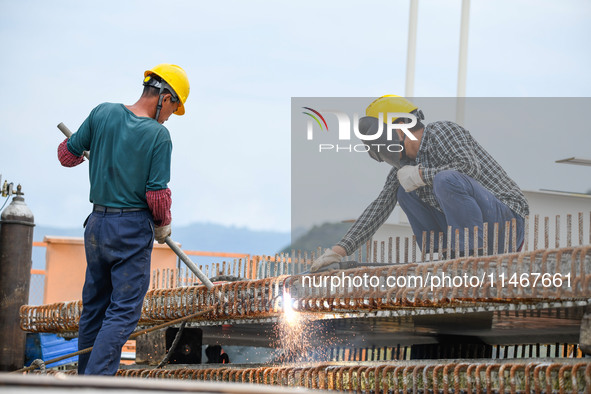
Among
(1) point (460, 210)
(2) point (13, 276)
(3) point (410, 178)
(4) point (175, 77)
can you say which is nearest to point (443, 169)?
(3) point (410, 178)

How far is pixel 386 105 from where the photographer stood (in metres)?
7.60

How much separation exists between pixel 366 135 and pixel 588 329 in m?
3.86

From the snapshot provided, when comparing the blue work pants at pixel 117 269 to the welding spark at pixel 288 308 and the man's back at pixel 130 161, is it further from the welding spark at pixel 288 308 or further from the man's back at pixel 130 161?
the welding spark at pixel 288 308

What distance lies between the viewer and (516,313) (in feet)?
16.2

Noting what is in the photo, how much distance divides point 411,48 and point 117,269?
28.5 ft

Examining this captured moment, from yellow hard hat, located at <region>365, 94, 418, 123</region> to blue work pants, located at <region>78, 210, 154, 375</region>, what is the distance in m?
2.95

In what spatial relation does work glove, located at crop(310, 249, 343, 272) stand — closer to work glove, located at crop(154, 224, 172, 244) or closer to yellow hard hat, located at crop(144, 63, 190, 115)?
work glove, located at crop(154, 224, 172, 244)

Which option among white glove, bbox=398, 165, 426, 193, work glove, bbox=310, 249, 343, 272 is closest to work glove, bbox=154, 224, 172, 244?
work glove, bbox=310, 249, 343, 272

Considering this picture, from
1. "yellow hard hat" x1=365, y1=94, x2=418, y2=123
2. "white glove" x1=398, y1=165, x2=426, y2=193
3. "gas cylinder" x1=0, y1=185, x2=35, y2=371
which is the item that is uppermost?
"yellow hard hat" x1=365, y1=94, x2=418, y2=123

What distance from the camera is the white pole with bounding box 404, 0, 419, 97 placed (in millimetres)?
12422

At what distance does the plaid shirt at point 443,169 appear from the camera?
6.69 m

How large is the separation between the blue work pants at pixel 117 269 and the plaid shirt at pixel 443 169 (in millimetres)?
2438

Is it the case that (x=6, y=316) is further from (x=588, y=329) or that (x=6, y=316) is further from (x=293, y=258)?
(x=588, y=329)

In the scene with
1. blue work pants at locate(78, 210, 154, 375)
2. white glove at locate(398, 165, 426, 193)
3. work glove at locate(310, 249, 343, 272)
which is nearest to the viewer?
blue work pants at locate(78, 210, 154, 375)
